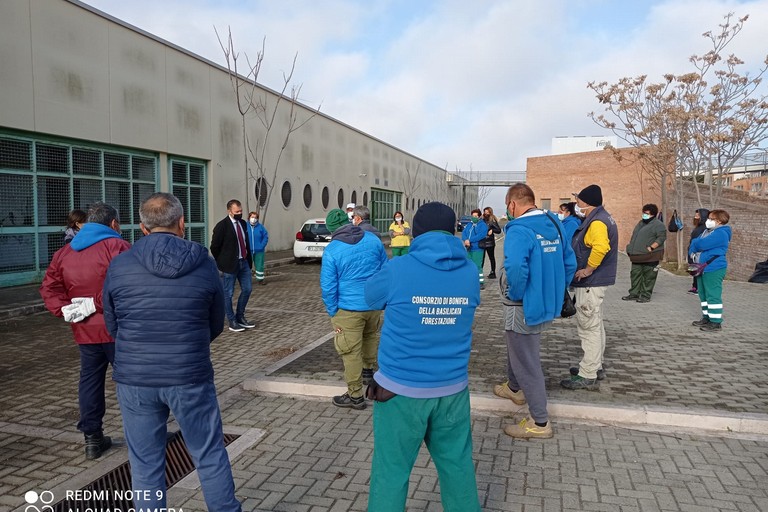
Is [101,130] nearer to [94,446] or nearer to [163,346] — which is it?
[94,446]

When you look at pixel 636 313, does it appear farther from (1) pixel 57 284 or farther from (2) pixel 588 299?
(1) pixel 57 284

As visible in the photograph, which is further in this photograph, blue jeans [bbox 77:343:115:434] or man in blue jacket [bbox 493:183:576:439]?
man in blue jacket [bbox 493:183:576:439]

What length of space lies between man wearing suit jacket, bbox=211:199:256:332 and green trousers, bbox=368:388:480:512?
19.2 feet

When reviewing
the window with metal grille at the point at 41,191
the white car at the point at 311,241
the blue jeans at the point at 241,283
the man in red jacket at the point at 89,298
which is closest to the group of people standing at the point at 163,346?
the man in red jacket at the point at 89,298

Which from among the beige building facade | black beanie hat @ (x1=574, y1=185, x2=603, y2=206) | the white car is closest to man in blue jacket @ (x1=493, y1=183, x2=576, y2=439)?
black beanie hat @ (x1=574, y1=185, x2=603, y2=206)

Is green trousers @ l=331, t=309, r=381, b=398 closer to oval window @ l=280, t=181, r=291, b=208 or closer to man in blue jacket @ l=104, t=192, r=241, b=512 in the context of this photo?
man in blue jacket @ l=104, t=192, r=241, b=512

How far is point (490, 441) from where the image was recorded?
426 cm

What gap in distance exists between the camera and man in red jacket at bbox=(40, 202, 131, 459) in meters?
3.79

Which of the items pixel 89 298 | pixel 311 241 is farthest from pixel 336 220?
pixel 311 241

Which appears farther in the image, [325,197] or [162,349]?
[325,197]

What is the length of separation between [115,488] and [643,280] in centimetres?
1065

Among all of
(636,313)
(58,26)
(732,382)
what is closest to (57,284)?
(732,382)

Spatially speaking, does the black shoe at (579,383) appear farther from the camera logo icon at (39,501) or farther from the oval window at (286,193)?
the oval window at (286,193)

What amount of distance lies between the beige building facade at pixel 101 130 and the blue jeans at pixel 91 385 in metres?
9.73
